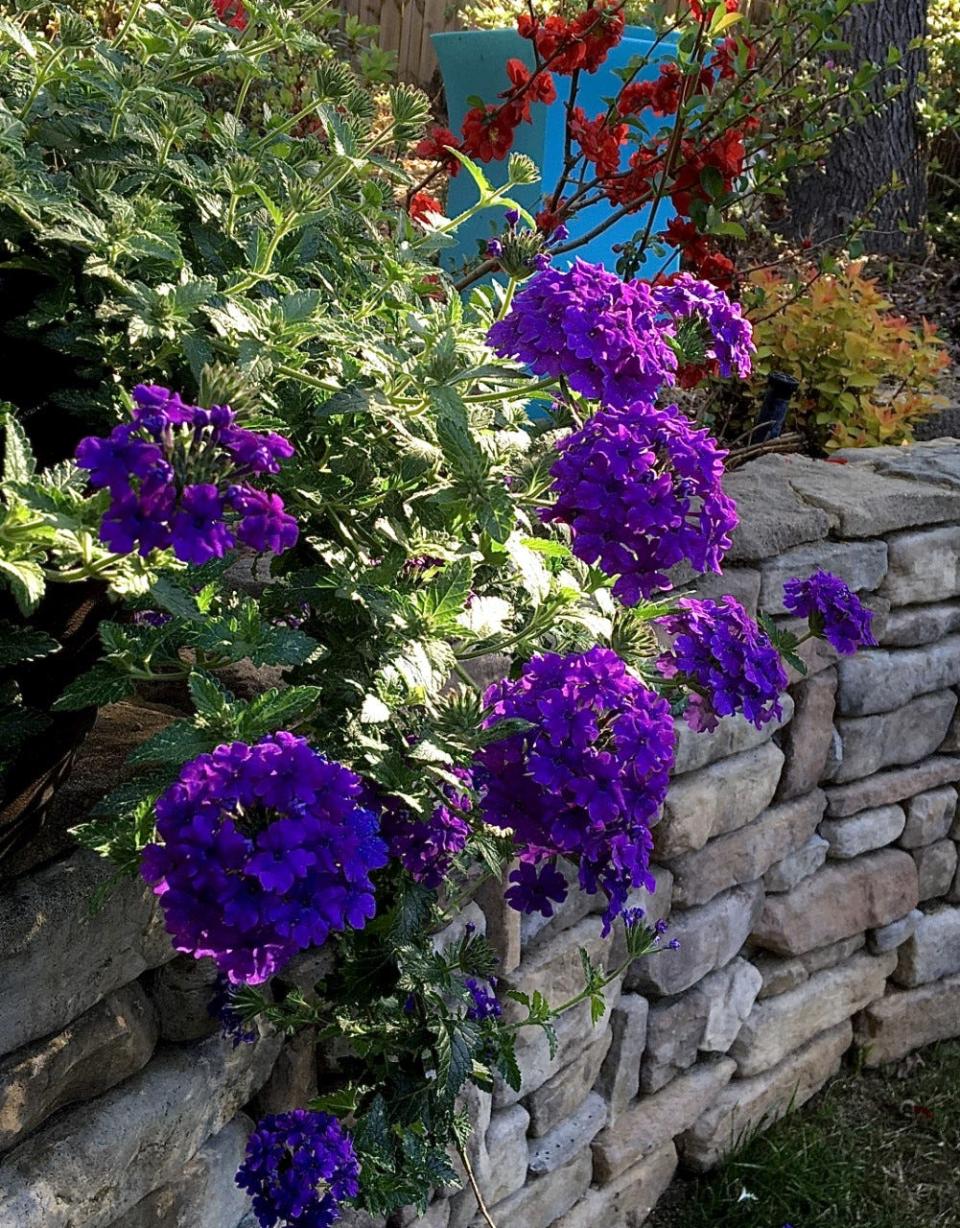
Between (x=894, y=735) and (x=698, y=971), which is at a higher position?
(x=894, y=735)

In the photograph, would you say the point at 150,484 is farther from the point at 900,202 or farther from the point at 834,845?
the point at 900,202

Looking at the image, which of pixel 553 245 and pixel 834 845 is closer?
pixel 553 245

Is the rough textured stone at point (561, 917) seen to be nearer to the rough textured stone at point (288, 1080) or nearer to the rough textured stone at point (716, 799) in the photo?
the rough textured stone at point (716, 799)

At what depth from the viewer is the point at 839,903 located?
2.67 m

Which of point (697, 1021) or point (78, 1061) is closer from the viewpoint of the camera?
point (78, 1061)

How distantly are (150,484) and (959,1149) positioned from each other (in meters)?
2.50

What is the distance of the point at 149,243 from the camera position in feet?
4.05

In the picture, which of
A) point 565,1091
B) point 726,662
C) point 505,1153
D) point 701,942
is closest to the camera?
point 726,662

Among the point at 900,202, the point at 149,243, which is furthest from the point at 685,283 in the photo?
the point at 900,202

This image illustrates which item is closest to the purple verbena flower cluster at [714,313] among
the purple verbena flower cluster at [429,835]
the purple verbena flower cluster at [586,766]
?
the purple verbena flower cluster at [586,766]

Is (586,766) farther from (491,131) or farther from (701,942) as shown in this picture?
(491,131)

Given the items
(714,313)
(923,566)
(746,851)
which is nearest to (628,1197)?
(746,851)

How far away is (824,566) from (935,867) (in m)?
0.94

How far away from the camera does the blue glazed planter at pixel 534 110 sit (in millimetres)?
2867
